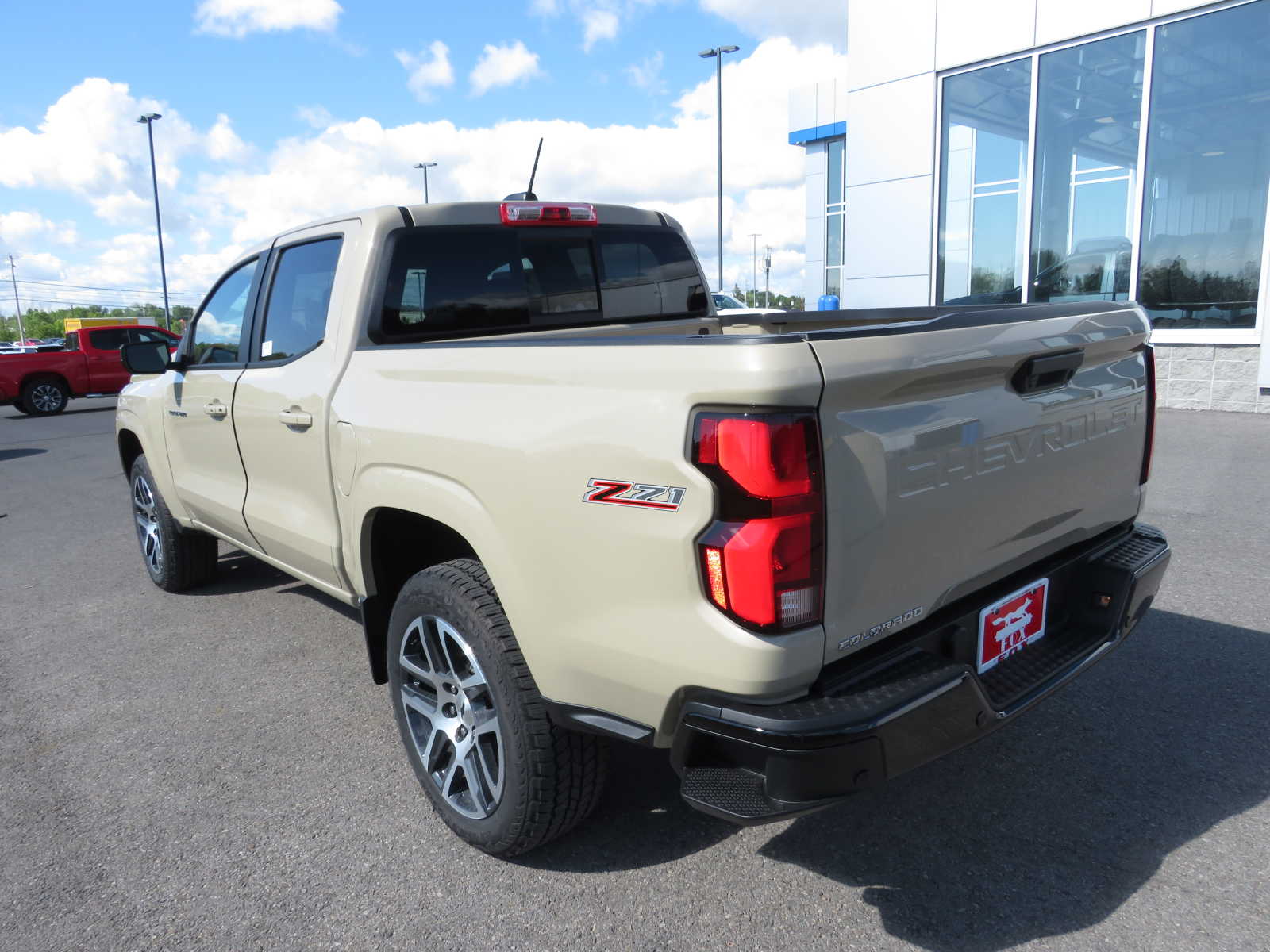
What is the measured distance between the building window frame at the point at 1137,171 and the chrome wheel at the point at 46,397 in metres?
17.6

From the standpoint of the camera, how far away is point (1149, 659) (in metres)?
3.70

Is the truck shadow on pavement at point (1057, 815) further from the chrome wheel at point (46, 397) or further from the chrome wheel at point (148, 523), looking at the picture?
the chrome wheel at point (46, 397)

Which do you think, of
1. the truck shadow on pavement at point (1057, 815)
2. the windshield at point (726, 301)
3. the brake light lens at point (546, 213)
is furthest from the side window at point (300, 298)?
the windshield at point (726, 301)

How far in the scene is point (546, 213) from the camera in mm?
3535

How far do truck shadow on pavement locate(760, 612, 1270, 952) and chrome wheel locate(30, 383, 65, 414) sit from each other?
67.9 feet

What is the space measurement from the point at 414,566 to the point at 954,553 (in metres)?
1.80

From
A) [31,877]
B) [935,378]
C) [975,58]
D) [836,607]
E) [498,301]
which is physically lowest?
[31,877]

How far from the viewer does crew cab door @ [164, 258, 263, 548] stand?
3.91 meters

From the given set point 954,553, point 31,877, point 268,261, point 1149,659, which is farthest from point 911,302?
point 31,877

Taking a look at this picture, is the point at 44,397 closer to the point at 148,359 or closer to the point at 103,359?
the point at 103,359

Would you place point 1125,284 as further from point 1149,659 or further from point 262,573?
point 262,573

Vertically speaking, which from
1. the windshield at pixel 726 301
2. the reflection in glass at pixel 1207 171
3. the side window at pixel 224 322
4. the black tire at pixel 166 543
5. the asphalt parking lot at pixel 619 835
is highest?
the reflection in glass at pixel 1207 171

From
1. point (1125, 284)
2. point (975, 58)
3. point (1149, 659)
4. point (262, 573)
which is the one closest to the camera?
point (1149, 659)

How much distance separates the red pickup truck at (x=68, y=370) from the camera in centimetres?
1820
